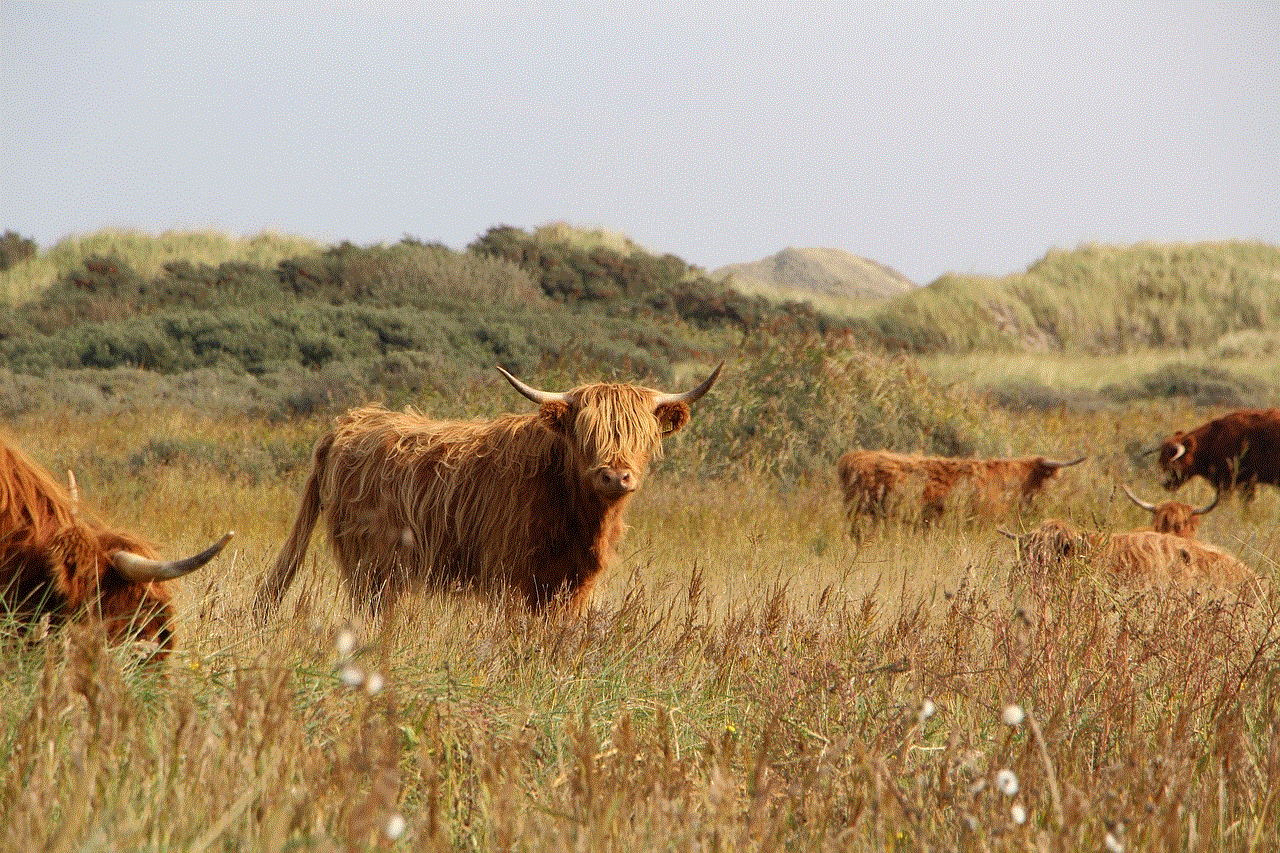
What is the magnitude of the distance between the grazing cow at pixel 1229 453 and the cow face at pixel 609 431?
32.0 feet

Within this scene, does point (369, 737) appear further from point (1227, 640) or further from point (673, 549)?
point (673, 549)

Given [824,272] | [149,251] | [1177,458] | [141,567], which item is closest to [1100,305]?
[1177,458]

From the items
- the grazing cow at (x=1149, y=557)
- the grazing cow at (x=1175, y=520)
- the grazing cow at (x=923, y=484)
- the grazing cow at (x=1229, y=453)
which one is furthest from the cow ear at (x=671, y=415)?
the grazing cow at (x=1229, y=453)

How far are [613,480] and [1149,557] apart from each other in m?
3.29

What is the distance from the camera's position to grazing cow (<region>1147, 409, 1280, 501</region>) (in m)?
13.6

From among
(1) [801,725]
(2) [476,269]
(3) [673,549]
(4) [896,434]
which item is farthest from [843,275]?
(1) [801,725]

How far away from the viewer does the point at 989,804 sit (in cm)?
306

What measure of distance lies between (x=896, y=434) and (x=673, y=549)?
605 centimetres

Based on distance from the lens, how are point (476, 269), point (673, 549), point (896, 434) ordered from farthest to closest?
1. point (476, 269)
2. point (896, 434)
3. point (673, 549)

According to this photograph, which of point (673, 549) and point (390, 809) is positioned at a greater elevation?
point (390, 809)

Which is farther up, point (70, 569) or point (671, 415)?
point (671, 415)

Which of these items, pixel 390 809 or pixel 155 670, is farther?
pixel 155 670

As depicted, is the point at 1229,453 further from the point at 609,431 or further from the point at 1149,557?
the point at 609,431

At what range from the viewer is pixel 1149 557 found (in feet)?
22.4
